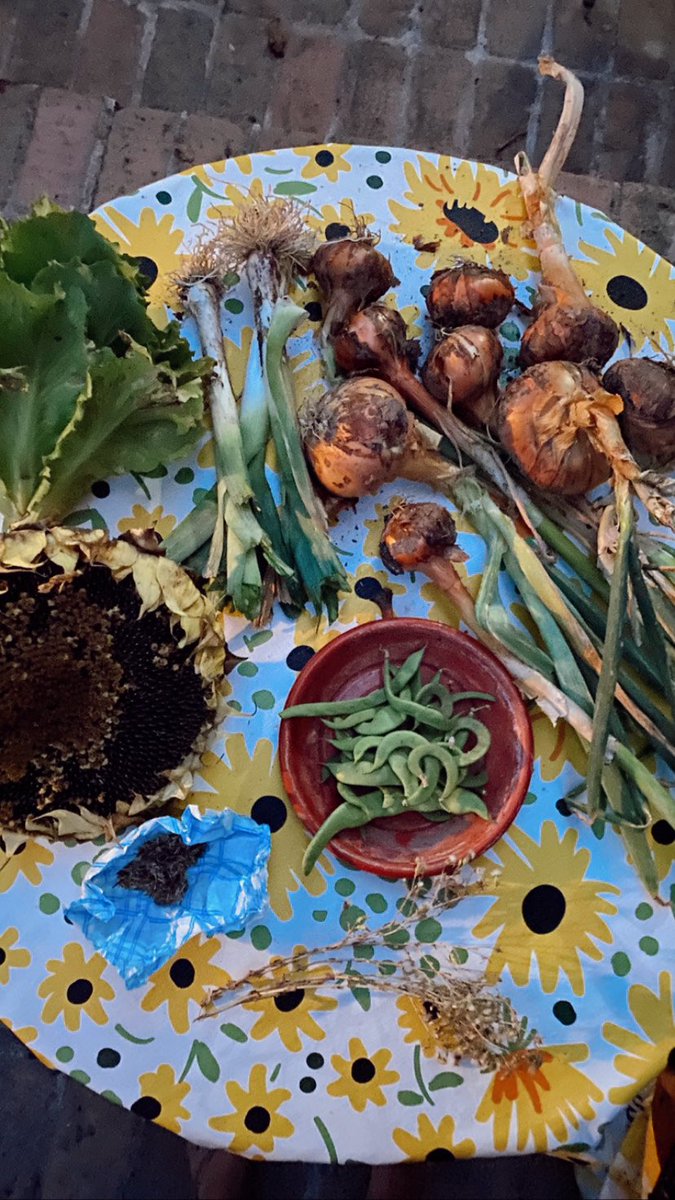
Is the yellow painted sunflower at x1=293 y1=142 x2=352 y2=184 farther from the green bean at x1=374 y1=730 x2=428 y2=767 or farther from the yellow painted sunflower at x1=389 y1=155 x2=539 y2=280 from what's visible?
the green bean at x1=374 y1=730 x2=428 y2=767

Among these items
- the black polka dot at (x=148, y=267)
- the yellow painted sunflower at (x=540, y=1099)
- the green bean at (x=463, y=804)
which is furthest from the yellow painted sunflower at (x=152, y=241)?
the yellow painted sunflower at (x=540, y=1099)

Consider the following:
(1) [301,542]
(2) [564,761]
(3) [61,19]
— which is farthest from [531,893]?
(3) [61,19]

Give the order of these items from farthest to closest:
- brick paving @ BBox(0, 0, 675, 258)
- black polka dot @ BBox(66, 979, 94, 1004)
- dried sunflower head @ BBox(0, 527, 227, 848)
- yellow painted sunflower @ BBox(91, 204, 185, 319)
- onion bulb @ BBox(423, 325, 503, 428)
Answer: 1. brick paving @ BBox(0, 0, 675, 258)
2. yellow painted sunflower @ BBox(91, 204, 185, 319)
3. onion bulb @ BBox(423, 325, 503, 428)
4. black polka dot @ BBox(66, 979, 94, 1004)
5. dried sunflower head @ BBox(0, 527, 227, 848)

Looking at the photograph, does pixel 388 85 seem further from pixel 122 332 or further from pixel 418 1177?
pixel 418 1177

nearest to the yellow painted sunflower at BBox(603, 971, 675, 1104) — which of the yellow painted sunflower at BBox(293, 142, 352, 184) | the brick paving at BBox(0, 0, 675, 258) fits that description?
the yellow painted sunflower at BBox(293, 142, 352, 184)

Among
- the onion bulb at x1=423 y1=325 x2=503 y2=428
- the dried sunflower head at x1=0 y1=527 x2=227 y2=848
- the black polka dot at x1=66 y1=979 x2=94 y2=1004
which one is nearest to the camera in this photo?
the dried sunflower head at x1=0 y1=527 x2=227 y2=848

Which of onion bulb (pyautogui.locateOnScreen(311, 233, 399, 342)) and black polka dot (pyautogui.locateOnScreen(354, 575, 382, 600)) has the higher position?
onion bulb (pyautogui.locateOnScreen(311, 233, 399, 342))

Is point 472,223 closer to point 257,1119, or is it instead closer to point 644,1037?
point 644,1037

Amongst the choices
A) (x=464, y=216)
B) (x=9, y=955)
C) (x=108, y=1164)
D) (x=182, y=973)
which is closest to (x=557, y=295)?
(x=464, y=216)
